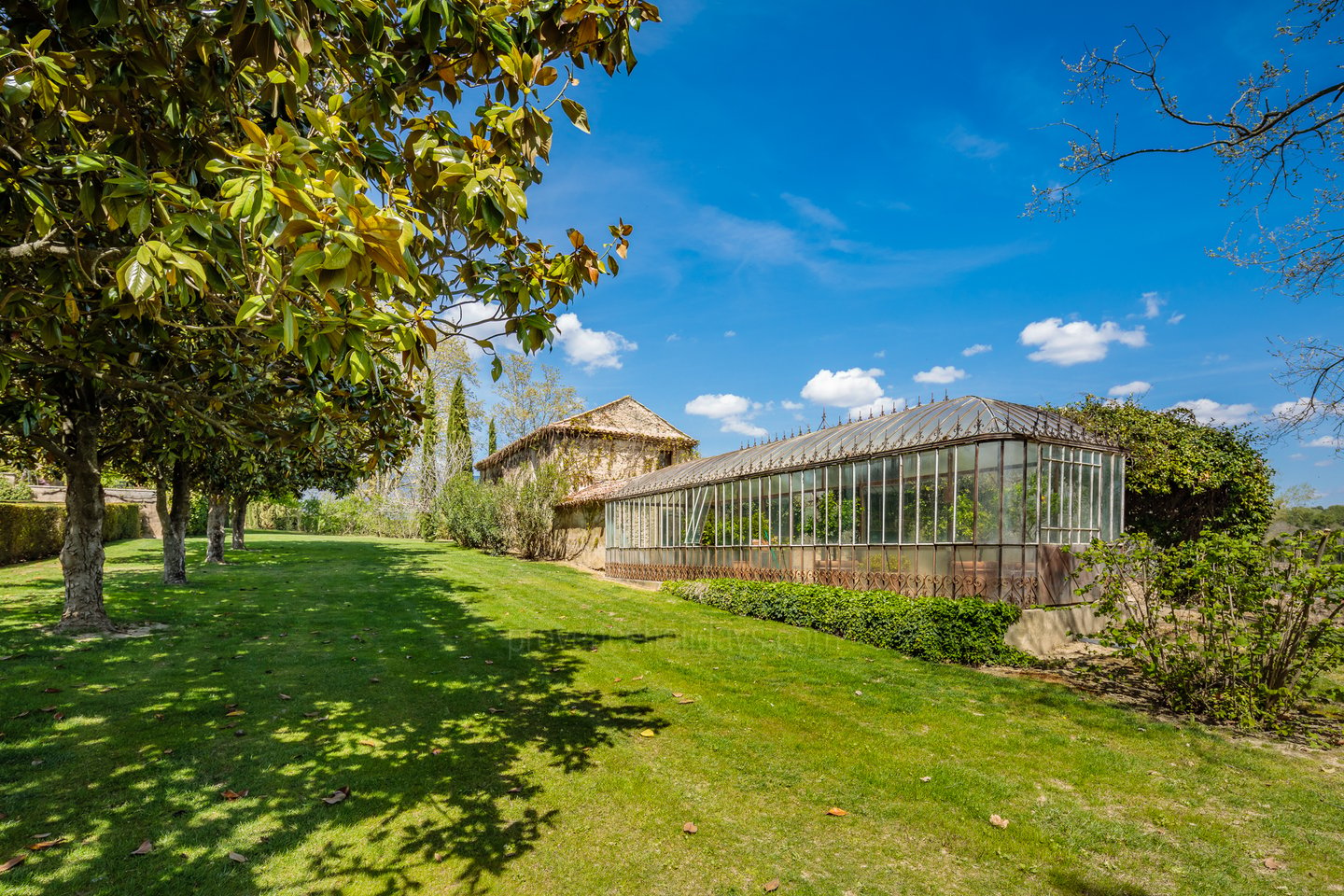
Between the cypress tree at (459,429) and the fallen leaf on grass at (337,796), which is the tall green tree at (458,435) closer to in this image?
the cypress tree at (459,429)

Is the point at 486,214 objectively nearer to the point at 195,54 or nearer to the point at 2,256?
the point at 195,54

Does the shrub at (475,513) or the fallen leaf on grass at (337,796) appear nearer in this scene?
the fallen leaf on grass at (337,796)

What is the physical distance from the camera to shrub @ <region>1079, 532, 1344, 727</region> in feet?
17.9

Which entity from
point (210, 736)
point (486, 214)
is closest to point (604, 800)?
point (210, 736)

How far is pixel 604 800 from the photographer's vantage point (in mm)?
4277

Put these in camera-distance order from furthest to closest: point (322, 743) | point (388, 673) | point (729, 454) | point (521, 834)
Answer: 1. point (729, 454)
2. point (388, 673)
3. point (322, 743)
4. point (521, 834)

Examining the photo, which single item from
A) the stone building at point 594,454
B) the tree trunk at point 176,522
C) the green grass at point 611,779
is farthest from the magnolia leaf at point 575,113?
the stone building at point 594,454

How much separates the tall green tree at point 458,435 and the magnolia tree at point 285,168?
33035 millimetres

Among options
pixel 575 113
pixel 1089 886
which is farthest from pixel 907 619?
pixel 575 113

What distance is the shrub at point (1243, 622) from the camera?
5469 millimetres

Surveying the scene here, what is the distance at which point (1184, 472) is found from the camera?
43.5 ft

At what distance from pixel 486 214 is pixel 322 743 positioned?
4.61m

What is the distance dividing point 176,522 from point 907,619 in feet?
50.3

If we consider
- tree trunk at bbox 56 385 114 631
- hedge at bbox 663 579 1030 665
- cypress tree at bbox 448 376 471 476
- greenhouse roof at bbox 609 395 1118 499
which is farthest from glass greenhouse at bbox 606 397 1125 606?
cypress tree at bbox 448 376 471 476
